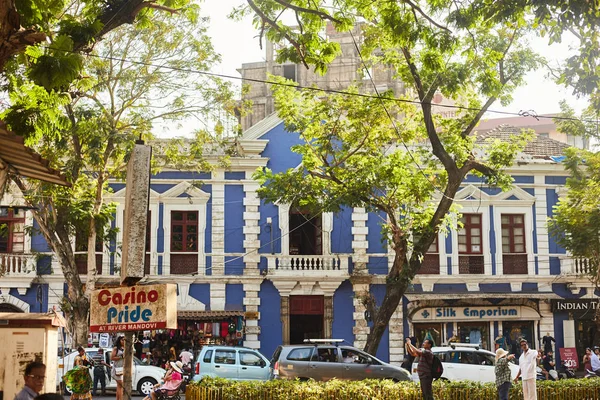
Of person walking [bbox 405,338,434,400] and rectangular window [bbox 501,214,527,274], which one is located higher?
rectangular window [bbox 501,214,527,274]

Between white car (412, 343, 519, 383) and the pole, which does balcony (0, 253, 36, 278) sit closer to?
white car (412, 343, 519, 383)

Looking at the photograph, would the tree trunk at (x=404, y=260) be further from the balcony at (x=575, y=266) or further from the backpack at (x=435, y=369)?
the balcony at (x=575, y=266)

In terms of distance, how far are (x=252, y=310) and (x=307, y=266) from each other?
246 centimetres

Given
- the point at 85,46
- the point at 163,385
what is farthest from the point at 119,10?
the point at 163,385

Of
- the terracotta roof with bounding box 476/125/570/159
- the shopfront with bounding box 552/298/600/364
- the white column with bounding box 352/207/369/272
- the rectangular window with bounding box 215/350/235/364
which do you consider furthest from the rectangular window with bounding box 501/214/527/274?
the rectangular window with bounding box 215/350/235/364

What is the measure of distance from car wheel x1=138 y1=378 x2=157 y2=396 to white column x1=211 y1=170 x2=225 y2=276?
22.1 ft

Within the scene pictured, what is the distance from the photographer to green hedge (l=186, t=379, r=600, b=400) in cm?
1491

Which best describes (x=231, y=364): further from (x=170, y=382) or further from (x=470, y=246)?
(x=470, y=246)

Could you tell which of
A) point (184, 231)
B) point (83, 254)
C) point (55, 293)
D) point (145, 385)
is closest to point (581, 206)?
point (184, 231)

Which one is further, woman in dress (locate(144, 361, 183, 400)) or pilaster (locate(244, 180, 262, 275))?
pilaster (locate(244, 180, 262, 275))

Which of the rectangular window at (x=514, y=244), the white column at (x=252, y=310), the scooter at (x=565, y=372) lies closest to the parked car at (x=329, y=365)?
the white column at (x=252, y=310)

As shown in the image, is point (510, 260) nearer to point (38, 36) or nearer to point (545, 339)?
point (545, 339)

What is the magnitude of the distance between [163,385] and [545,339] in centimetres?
1594

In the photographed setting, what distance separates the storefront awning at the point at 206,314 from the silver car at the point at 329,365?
660 centimetres
